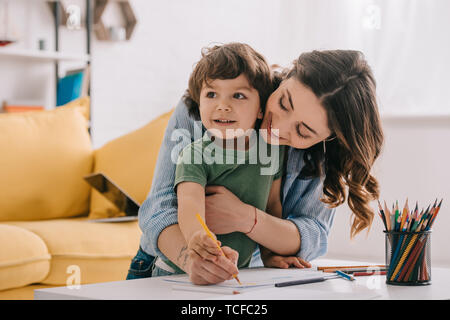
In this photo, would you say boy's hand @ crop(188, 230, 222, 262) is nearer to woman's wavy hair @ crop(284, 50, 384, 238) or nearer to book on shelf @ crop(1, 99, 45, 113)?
woman's wavy hair @ crop(284, 50, 384, 238)

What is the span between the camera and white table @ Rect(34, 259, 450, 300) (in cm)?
78

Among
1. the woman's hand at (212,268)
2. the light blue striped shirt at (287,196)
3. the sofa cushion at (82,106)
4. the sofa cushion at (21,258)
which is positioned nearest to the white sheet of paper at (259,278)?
the woman's hand at (212,268)

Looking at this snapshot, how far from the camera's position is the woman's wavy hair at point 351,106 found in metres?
1.02

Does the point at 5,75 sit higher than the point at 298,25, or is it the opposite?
the point at 298,25

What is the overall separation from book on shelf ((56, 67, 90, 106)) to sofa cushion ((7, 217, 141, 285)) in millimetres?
1121

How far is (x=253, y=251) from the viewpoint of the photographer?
1.14 metres

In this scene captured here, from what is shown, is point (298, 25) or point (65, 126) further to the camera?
point (298, 25)

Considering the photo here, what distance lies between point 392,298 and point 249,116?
1.47 ft

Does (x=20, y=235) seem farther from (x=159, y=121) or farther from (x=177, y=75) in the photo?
(x=177, y=75)

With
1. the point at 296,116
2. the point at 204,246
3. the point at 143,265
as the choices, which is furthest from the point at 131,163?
the point at 204,246

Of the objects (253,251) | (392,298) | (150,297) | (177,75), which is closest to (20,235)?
(253,251)

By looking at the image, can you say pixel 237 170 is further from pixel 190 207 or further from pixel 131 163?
pixel 131 163

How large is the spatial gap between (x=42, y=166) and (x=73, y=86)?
0.86m

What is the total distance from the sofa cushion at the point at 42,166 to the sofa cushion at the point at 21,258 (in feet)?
1.16
